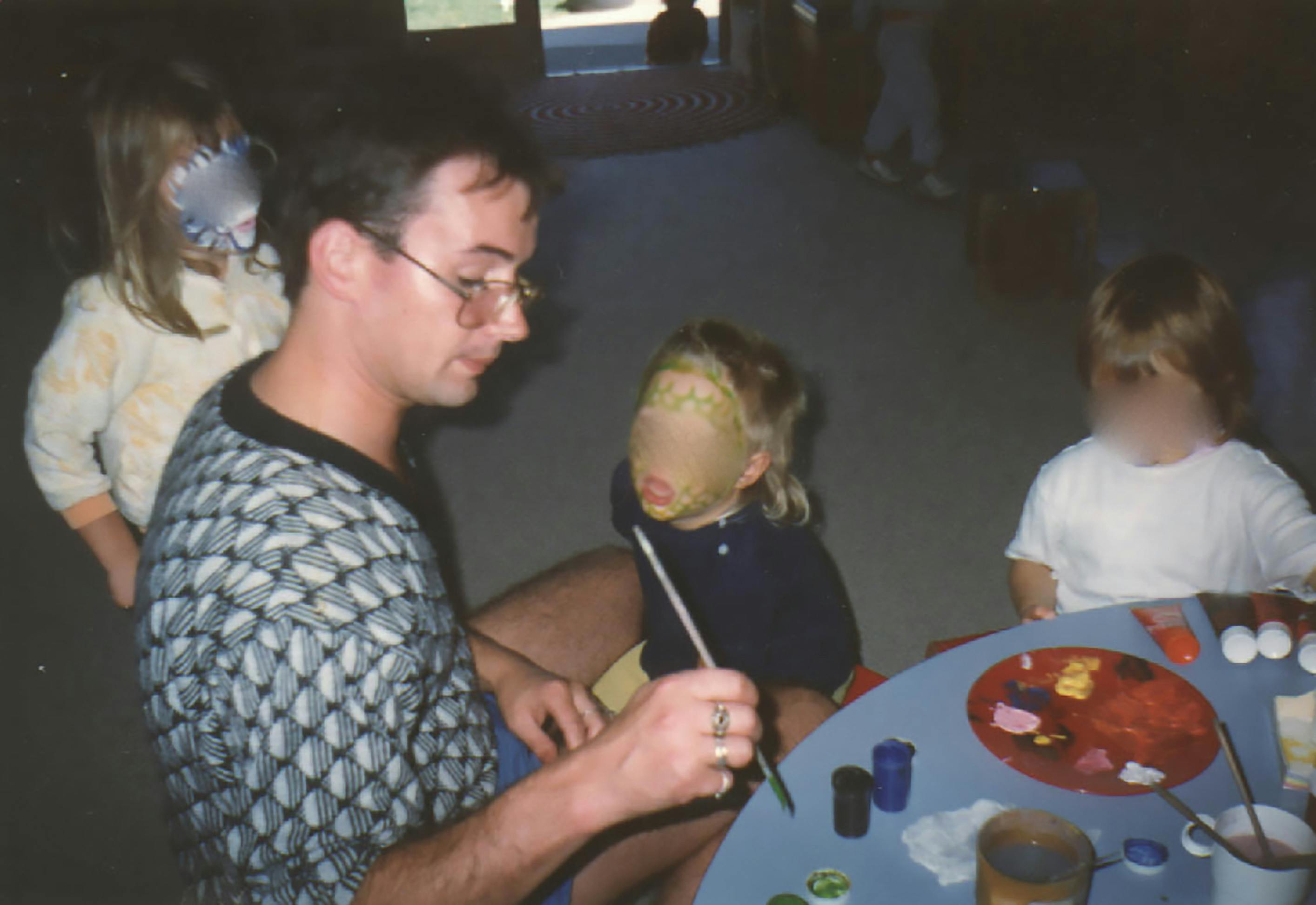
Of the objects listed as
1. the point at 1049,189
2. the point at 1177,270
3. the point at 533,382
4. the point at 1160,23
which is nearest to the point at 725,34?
the point at 1160,23

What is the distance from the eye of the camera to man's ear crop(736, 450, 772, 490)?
186 cm

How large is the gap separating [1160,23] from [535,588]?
22.8ft

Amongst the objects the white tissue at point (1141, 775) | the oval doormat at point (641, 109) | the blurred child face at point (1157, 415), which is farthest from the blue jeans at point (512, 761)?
the oval doormat at point (641, 109)

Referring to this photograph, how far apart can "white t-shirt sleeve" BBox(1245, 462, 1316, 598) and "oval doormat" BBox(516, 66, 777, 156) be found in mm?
5624

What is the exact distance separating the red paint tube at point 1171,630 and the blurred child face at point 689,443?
695mm

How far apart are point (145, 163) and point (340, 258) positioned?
0.84 metres

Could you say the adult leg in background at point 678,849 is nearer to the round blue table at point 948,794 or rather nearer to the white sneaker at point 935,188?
the round blue table at point 948,794

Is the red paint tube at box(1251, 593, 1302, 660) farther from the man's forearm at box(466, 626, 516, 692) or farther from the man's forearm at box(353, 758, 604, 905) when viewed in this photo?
the man's forearm at box(466, 626, 516, 692)

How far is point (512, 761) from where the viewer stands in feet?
4.93

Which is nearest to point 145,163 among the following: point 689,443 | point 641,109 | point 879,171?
point 689,443

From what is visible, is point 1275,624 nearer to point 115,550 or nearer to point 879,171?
point 115,550

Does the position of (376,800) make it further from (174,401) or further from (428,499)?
(428,499)

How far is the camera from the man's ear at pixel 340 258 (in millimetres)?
1295

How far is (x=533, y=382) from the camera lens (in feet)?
13.4
